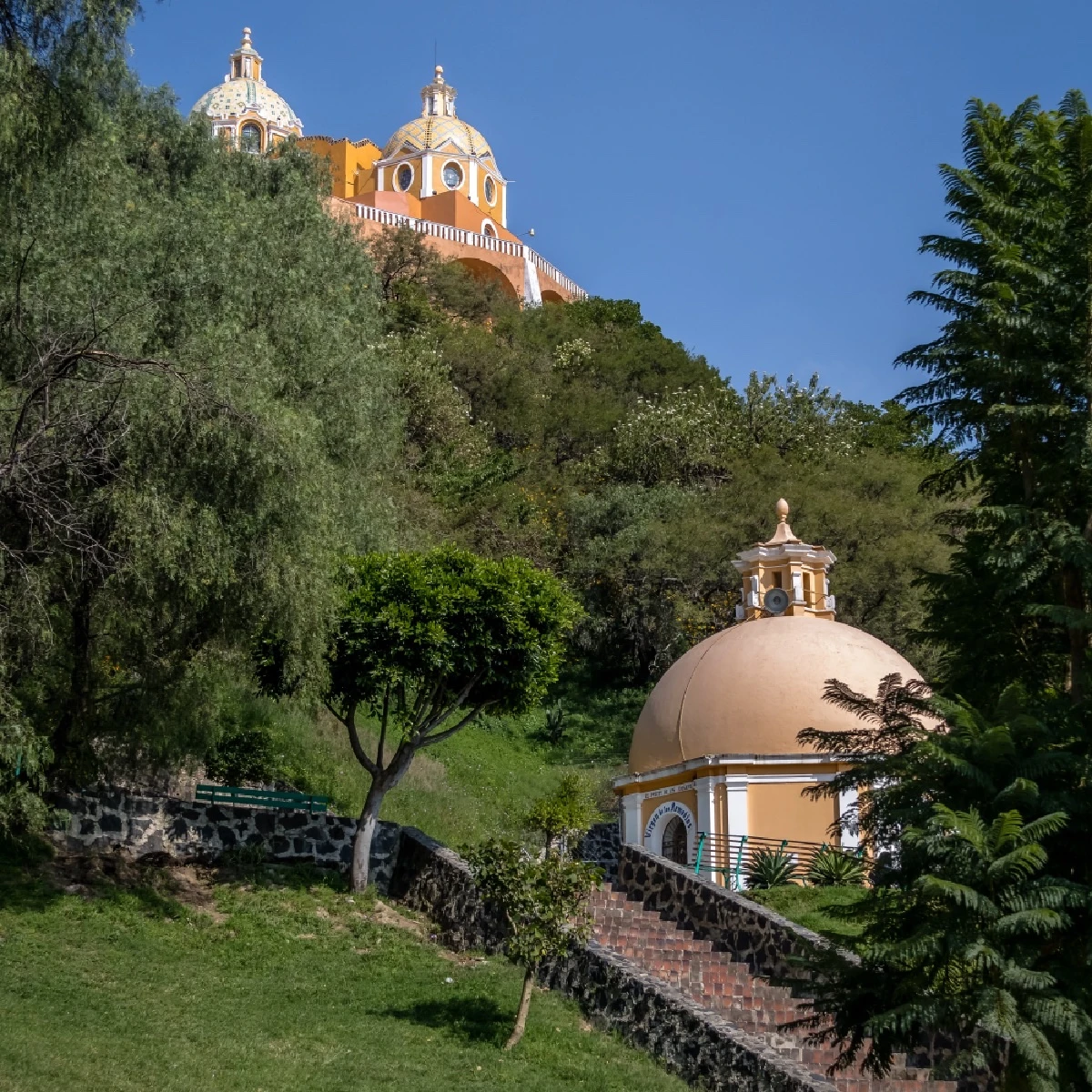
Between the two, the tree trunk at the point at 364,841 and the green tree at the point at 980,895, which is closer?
the green tree at the point at 980,895

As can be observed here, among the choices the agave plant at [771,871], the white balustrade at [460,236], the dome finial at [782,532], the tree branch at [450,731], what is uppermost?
the white balustrade at [460,236]

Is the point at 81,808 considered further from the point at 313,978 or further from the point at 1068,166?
the point at 1068,166

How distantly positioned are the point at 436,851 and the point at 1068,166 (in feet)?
32.1

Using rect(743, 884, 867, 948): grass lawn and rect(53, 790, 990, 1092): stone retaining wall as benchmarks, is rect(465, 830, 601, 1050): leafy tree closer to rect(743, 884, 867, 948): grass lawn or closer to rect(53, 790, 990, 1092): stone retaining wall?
rect(53, 790, 990, 1092): stone retaining wall

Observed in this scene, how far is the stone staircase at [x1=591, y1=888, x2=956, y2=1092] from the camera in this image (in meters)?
12.8

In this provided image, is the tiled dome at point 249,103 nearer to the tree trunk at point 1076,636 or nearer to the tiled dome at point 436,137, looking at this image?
the tiled dome at point 436,137

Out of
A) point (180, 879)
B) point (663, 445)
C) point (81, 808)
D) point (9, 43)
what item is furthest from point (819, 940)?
point (663, 445)

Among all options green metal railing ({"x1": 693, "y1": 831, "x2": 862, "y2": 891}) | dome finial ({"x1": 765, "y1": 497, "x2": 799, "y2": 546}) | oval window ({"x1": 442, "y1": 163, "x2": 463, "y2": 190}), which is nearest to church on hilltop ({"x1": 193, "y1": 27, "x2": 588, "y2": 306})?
oval window ({"x1": 442, "y1": 163, "x2": 463, "y2": 190})

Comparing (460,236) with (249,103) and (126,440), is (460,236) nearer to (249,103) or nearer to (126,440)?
(249,103)

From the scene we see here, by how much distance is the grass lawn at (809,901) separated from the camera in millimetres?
17266

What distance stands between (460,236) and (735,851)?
3976 centimetres

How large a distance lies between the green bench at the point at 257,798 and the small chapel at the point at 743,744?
5.01 metres

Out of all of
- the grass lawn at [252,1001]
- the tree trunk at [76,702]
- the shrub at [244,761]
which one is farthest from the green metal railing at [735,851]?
the tree trunk at [76,702]

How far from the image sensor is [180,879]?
16.5 m
